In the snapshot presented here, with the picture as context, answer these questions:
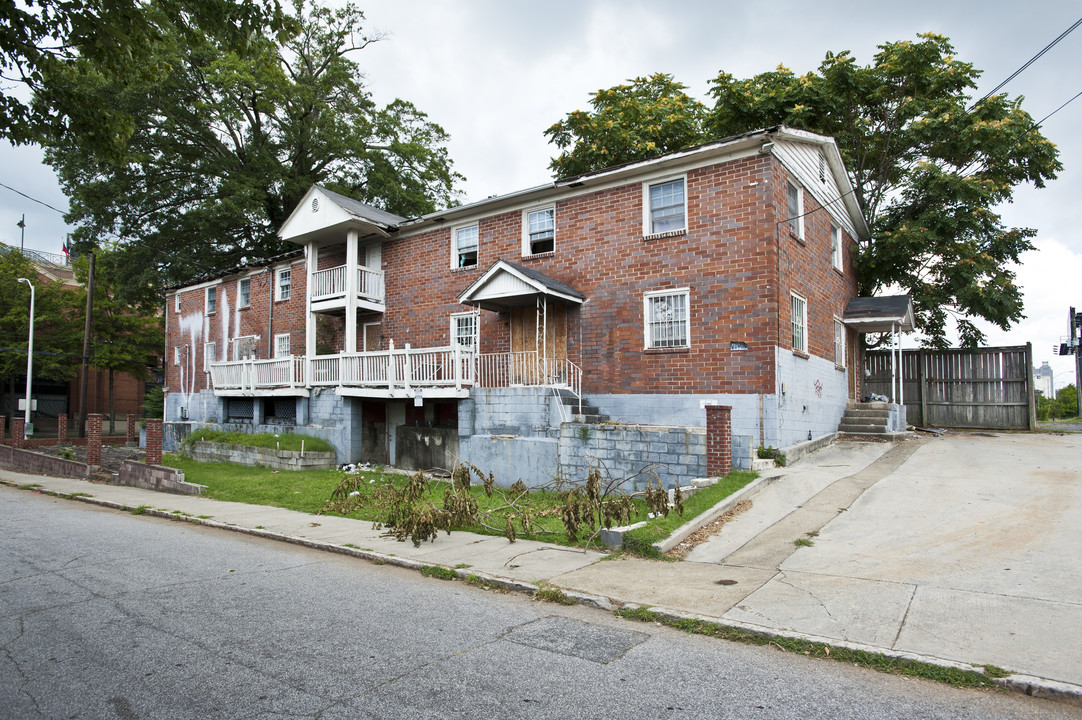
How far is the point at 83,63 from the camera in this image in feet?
24.0

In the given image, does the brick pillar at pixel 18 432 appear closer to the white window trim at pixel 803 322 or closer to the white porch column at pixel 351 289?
the white porch column at pixel 351 289

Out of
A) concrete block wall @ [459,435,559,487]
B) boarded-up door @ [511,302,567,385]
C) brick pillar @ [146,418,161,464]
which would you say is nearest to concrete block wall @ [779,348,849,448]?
concrete block wall @ [459,435,559,487]

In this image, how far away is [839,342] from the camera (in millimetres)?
18922

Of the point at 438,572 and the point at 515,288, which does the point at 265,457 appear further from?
the point at 438,572

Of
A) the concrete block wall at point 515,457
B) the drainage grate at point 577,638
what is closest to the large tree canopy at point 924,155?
the concrete block wall at point 515,457

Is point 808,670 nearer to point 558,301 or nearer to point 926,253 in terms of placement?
point 558,301

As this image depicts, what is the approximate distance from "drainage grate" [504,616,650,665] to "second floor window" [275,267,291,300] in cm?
2133

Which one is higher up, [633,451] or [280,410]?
[280,410]

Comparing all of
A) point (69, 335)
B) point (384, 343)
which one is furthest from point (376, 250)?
point (69, 335)

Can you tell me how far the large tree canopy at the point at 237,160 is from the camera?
29344 millimetres

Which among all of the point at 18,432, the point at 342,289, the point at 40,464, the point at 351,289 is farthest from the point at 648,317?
the point at 18,432

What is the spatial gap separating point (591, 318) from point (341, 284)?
29.2ft

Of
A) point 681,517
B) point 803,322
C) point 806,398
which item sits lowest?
point 681,517

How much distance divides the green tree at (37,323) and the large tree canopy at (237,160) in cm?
889
